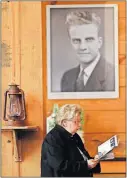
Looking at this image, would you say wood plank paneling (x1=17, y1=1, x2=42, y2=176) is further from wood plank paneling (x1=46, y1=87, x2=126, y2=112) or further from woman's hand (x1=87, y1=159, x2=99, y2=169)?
woman's hand (x1=87, y1=159, x2=99, y2=169)

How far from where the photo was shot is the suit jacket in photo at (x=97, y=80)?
76.0 inches

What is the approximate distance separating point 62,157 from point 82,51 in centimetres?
58

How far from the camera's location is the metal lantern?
192cm

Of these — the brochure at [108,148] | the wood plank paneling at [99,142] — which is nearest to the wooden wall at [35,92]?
the wood plank paneling at [99,142]

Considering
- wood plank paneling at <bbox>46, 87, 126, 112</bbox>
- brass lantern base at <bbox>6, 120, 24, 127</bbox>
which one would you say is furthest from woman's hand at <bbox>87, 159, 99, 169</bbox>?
brass lantern base at <bbox>6, 120, 24, 127</bbox>

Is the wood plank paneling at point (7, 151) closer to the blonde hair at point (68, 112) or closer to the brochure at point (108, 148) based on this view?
the blonde hair at point (68, 112)

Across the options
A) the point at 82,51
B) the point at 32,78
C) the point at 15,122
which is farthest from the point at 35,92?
the point at 82,51

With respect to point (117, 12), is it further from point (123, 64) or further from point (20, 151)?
point (20, 151)

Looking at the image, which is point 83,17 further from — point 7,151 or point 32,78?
point 7,151

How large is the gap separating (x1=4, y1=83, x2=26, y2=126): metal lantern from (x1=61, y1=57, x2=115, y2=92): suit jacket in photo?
229 millimetres

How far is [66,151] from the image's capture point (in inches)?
67.7

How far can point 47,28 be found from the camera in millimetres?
1942

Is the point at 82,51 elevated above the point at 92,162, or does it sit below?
above

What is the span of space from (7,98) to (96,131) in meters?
0.50
